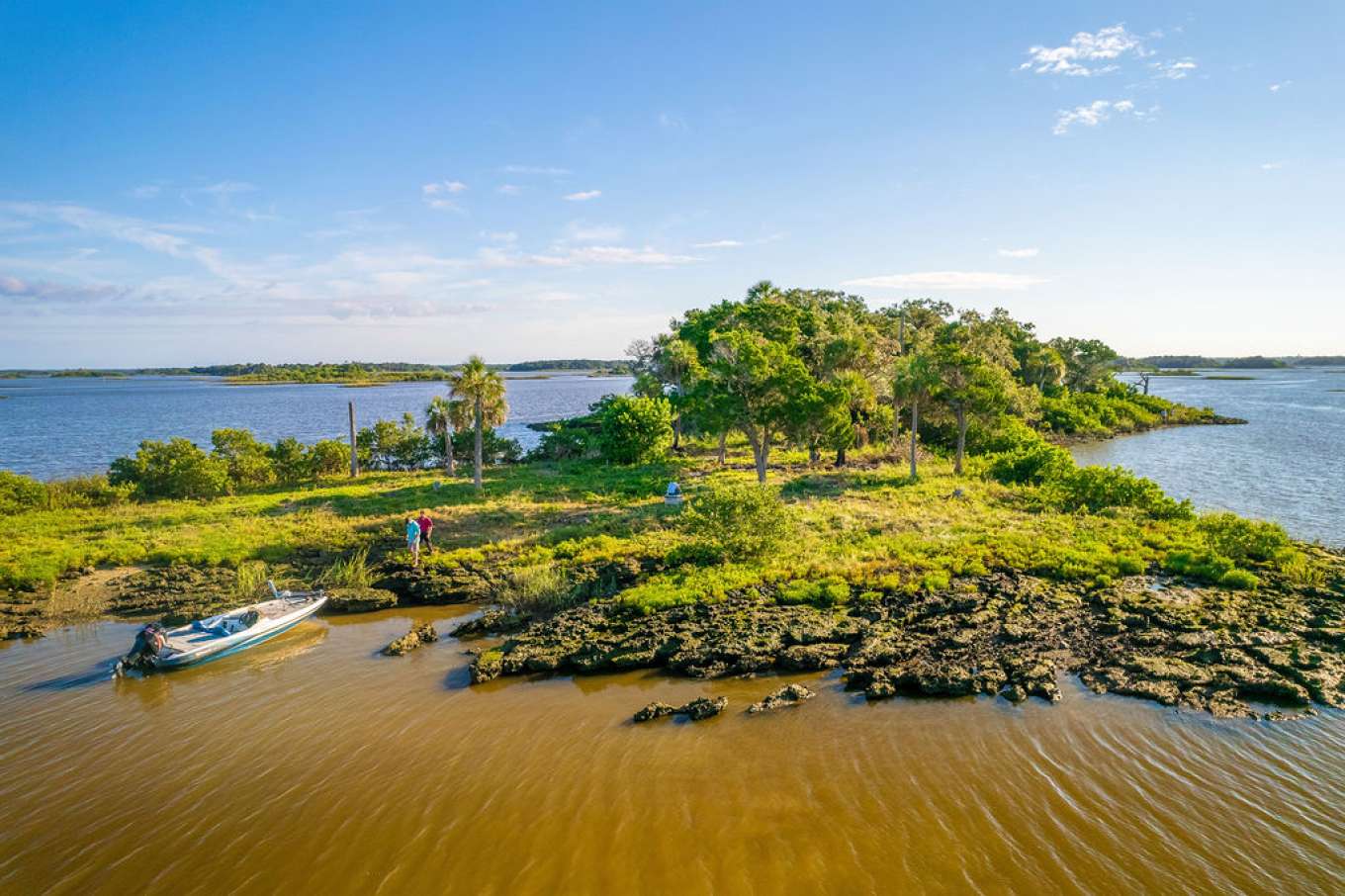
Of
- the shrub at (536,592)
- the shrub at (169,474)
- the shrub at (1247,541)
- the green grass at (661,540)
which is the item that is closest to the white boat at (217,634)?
the green grass at (661,540)

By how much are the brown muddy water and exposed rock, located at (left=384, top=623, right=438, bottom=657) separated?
184 cm

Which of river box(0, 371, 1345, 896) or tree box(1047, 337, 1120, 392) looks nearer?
river box(0, 371, 1345, 896)

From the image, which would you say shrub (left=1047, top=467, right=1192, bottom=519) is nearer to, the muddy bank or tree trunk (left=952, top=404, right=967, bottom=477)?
tree trunk (left=952, top=404, right=967, bottom=477)

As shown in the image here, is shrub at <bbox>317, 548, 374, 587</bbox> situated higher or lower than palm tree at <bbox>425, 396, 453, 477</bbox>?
lower

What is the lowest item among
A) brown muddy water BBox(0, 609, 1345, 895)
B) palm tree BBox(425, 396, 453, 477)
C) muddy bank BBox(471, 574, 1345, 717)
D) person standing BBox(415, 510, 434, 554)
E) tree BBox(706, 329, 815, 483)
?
brown muddy water BBox(0, 609, 1345, 895)

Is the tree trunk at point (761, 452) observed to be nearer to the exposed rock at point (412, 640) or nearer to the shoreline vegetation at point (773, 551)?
the shoreline vegetation at point (773, 551)

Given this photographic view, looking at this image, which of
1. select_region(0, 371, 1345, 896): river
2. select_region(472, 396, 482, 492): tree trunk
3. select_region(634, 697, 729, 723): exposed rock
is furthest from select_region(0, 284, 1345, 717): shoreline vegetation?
select_region(634, 697, 729, 723): exposed rock

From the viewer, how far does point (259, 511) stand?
3102cm

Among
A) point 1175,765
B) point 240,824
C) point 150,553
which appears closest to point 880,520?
point 1175,765

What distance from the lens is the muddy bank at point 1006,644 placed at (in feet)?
45.6

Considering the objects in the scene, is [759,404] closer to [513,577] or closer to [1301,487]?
[513,577]

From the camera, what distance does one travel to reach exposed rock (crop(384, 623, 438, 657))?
16.5 m

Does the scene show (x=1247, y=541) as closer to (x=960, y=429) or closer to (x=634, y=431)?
(x=960, y=429)

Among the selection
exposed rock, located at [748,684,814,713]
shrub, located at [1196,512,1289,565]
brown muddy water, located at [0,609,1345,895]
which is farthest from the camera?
shrub, located at [1196,512,1289,565]
